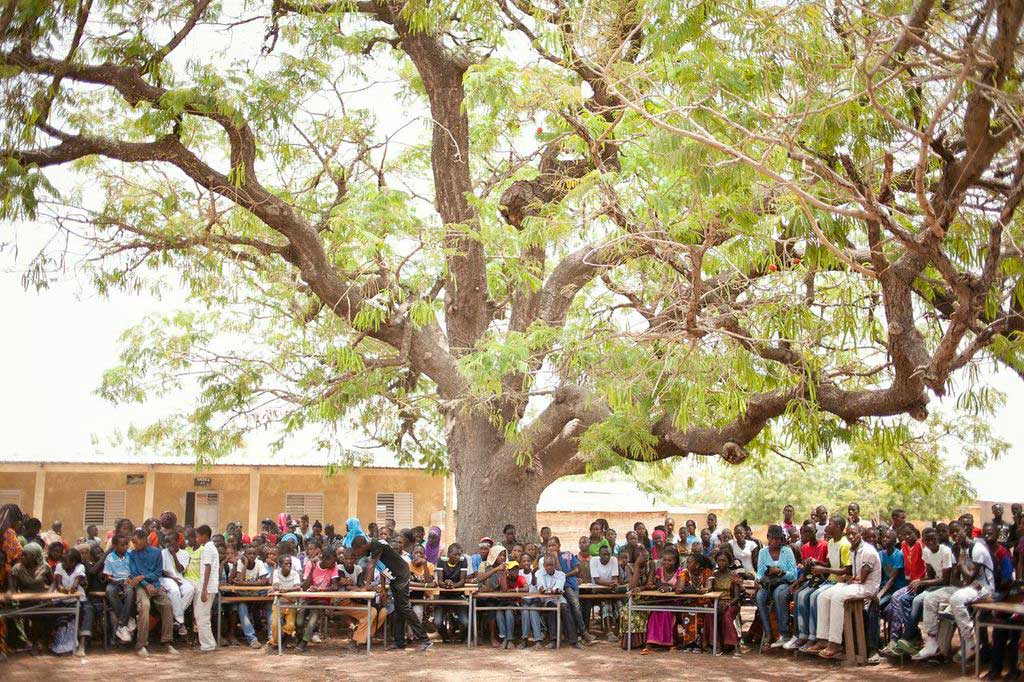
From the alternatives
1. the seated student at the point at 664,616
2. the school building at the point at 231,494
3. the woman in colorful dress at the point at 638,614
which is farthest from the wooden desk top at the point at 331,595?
the school building at the point at 231,494

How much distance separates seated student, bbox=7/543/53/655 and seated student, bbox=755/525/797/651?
9.01 meters

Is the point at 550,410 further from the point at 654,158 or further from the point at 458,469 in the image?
the point at 654,158

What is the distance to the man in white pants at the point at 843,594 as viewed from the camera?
11742 millimetres

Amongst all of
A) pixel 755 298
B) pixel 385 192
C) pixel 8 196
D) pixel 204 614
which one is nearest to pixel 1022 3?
pixel 755 298

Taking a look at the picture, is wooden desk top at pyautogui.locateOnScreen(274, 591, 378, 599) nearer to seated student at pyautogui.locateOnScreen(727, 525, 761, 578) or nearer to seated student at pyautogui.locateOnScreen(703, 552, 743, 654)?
seated student at pyautogui.locateOnScreen(703, 552, 743, 654)

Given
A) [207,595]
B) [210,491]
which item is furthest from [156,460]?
[207,595]

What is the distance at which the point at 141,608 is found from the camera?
12531 mm

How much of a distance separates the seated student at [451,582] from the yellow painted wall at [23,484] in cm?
1494

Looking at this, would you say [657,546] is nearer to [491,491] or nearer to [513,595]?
[513,595]

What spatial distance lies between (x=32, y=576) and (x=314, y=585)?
11.4 ft

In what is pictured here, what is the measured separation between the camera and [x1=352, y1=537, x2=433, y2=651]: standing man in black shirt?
13156 mm

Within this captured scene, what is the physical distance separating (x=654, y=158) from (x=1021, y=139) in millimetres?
3112

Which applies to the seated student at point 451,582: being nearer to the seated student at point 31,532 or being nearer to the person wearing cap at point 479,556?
the person wearing cap at point 479,556

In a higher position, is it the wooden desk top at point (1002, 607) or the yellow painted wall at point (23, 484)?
the yellow painted wall at point (23, 484)
